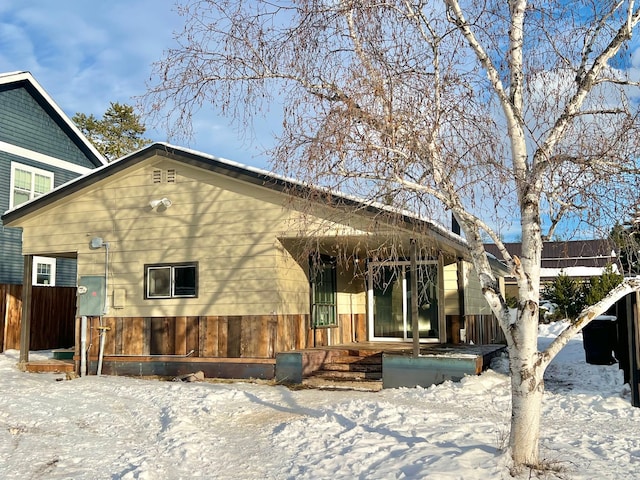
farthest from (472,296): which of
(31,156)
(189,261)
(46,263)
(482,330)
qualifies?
(31,156)

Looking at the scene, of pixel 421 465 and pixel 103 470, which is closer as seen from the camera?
pixel 421 465

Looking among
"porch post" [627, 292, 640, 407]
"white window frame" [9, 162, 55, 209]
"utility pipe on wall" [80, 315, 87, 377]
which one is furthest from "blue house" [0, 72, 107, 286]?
"porch post" [627, 292, 640, 407]

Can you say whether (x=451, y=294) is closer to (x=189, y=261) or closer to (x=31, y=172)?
(x=189, y=261)

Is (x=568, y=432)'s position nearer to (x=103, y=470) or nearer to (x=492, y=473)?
(x=492, y=473)

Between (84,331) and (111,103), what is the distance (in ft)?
81.4

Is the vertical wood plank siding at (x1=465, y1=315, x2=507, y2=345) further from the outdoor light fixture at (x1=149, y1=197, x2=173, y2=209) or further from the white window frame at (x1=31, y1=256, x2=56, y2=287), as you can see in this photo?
the white window frame at (x1=31, y1=256, x2=56, y2=287)

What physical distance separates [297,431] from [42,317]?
→ 12.4m

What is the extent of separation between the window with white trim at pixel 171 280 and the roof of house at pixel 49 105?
8.84 m

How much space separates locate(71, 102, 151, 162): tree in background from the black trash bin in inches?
1074

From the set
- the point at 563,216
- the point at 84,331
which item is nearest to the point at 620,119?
the point at 563,216

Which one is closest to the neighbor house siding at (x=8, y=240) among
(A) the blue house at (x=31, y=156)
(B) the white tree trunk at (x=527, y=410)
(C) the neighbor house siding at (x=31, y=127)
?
(A) the blue house at (x=31, y=156)

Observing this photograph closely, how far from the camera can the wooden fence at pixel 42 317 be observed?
16.7 meters

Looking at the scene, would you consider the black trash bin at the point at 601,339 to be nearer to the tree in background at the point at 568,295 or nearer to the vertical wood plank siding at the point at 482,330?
the vertical wood plank siding at the point at 482,330

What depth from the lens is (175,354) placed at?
12.2m
